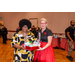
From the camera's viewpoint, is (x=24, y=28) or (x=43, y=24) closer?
(x=24, y=28)

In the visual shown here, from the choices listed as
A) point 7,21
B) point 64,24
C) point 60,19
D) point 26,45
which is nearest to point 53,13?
point 60,19

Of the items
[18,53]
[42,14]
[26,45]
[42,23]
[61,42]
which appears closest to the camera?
[26,45]

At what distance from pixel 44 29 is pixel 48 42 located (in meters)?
0.28

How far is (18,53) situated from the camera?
60.2 inches

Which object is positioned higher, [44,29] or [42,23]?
[42,23]

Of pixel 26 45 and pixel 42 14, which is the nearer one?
pixel 26 45

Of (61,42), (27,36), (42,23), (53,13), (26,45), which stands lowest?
(61,42)

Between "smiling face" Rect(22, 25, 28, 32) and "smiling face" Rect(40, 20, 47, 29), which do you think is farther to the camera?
"smiling face" Rect(40, 20, 47, 29)

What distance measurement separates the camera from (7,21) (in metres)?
10.2

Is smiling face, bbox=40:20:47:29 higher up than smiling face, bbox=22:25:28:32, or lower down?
higher up

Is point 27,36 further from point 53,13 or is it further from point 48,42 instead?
point 53,13

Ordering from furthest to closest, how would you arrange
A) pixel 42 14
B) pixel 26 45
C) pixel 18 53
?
pixel 42 14
pixel 18 53
pixel 26 45

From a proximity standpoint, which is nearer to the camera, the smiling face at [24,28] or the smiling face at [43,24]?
the smiling face at [24,28]

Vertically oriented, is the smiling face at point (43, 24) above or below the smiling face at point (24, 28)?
above
